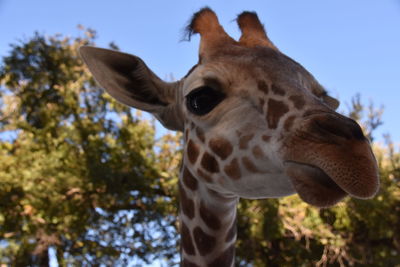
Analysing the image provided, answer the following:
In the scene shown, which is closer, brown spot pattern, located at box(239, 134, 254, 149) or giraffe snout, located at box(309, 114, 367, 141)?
giraffe snout, located at box(309, 114, 367, 141)

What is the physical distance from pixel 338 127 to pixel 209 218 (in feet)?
3.99

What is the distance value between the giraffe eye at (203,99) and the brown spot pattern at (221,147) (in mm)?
190

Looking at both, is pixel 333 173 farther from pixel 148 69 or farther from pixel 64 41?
pixel 64 41

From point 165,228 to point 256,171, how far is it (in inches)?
259

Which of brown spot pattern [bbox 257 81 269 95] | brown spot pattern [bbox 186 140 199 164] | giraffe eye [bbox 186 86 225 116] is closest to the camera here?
brown spot pattern [bbox 257 81 269 95]

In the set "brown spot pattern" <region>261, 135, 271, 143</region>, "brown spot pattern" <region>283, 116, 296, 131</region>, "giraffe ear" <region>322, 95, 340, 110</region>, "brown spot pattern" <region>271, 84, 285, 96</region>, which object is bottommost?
"brown spot pattern" <region>261, 135, 271, 143</region>

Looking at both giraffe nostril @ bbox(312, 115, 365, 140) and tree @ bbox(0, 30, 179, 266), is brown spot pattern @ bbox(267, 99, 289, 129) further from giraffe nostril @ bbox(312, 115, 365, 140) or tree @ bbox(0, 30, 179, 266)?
tree @ bbox(0, 30, 179, 266)

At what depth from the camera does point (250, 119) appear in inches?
75.0

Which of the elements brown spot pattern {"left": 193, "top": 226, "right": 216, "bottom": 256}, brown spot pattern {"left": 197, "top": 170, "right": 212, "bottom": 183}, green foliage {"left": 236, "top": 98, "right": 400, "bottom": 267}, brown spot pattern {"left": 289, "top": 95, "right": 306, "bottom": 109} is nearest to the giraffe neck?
brown spot pattern {"left": 193, "top": 226, "right": 216, "bottom": 256}

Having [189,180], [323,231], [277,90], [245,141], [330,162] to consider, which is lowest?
[323,231]

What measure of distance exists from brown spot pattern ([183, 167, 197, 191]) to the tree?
4691 millimetres

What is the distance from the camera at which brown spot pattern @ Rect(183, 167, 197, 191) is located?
245 centimetres

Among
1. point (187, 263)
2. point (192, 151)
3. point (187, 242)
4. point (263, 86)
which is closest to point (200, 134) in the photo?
point (192, 151)

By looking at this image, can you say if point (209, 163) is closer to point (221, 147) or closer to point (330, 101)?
point (221, 147)
